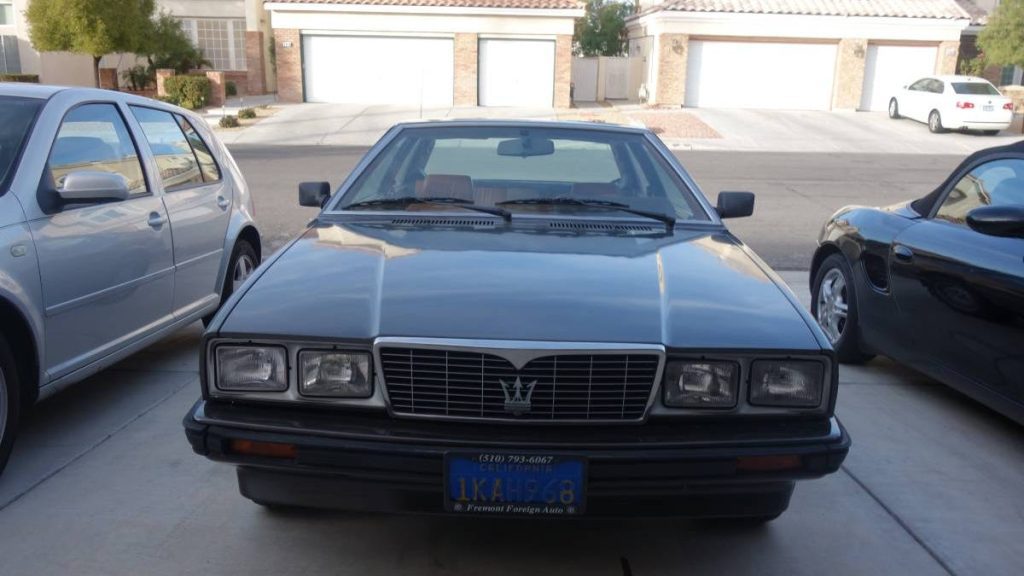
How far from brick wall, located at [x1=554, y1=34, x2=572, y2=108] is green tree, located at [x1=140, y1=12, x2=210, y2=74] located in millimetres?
12836

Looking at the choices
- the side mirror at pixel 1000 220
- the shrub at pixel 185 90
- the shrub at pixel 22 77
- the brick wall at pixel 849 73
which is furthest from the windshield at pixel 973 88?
the shrub at pixel 22 77

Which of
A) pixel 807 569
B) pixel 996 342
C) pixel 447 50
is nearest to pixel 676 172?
pixel 996 342

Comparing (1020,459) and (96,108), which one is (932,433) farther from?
(96,108)

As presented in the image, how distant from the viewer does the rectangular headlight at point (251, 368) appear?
2.76m

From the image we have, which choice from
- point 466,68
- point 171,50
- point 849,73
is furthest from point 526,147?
point 171,50

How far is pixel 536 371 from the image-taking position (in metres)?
2.68

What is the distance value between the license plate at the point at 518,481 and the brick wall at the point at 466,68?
89.0 feet

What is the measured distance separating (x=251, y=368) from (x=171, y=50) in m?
31.4

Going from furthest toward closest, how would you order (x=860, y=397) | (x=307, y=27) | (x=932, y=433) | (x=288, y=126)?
(x=307, y=27) → (x=288, y=126) → (x=860, y=397) → (x=932, y=433)

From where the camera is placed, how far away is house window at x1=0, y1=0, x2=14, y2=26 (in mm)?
31859

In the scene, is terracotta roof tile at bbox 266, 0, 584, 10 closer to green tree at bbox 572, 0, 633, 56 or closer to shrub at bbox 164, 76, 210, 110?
shrub at bbox 164, 76, 210, 110

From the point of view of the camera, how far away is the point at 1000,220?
4.11 m

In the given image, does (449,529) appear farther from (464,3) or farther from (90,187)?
(464,3)

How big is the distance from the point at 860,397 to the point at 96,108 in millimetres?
4371
